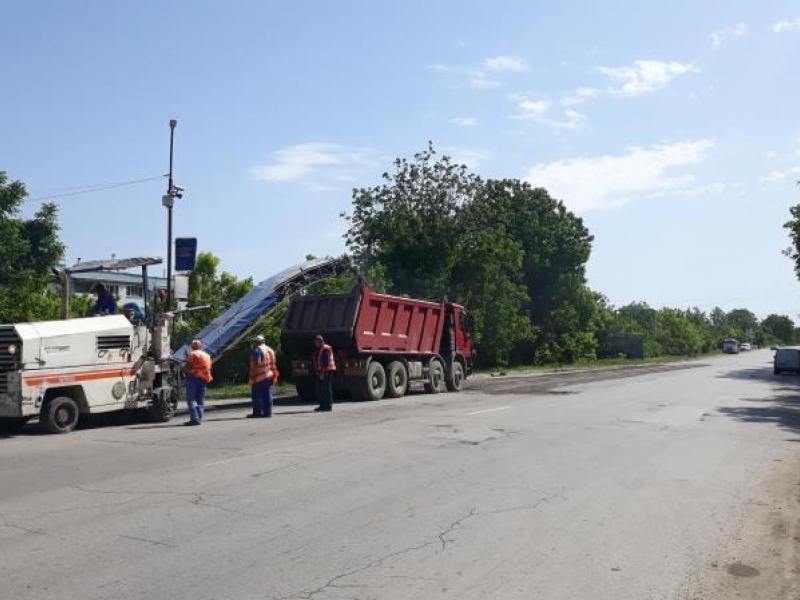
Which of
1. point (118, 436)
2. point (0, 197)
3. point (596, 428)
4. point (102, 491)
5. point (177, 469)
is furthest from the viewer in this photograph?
point (0, 197)

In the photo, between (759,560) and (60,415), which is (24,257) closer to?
(60,415)

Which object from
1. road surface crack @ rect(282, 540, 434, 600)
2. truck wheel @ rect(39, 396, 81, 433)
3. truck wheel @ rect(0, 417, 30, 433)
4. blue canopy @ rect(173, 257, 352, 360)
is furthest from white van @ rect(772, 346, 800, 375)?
road surface crack @ rect(282, 540, 434, 600)

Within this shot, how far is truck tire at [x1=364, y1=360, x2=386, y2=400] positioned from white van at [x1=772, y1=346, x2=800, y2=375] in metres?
34.3

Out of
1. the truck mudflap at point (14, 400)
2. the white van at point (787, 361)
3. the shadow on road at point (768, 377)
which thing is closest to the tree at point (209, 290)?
the truck mudflap at point (14, 400)

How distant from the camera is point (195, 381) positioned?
1425 cm

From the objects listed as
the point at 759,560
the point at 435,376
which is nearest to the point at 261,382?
the point at 435,376

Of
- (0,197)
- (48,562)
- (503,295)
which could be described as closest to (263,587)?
(48,562)

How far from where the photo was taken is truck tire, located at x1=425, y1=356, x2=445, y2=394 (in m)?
23.2

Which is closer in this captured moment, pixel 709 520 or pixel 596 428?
pixel 709 520

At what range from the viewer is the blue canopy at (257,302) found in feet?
61.5

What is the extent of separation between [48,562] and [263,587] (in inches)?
65.7

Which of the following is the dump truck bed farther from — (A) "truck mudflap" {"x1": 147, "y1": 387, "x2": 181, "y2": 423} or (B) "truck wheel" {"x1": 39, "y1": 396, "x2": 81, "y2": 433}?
(B) "truck wheel" {"x1": 39, "y1": 396, "x2": 81, "y2": 433}

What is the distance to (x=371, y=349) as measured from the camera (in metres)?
20.2

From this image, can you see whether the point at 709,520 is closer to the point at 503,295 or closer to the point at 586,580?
the point at 586,580
